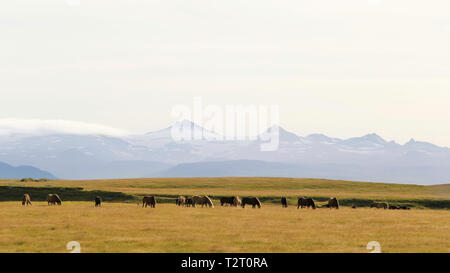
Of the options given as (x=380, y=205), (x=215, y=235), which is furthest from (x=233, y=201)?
(x=215, y=235)

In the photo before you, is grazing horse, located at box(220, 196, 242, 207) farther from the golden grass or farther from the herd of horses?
the golden grass

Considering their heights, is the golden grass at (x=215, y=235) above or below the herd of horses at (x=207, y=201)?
below

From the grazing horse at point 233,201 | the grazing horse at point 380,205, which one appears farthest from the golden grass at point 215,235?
the grazing horse at point 380,205

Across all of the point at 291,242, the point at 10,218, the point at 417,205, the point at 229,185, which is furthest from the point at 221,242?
the point at 229,185

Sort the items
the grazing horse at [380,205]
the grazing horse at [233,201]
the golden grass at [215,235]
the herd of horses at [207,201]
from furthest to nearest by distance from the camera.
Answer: the grazing horse at [380,205]
the grazing horse at [233,201]
the herd of horses at [207,201]
the golden grass at [215,235]

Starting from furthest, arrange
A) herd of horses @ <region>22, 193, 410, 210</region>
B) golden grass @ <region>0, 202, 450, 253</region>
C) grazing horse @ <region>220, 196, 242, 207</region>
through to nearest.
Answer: grazing horse @ <region>220, 196, 242, 207</region> → herd of horses @ <region>22, 193, 410, 210</region> → golden grass @ <region>0, 202, 450, 253</region>

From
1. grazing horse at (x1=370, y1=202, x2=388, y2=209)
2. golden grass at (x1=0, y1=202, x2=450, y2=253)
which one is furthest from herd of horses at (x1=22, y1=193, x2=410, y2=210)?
golden grass at (x1=0, y1=202, x2=450, y2=253)

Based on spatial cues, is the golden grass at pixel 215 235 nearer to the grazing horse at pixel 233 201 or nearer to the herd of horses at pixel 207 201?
the herd of horses at pixel 207 201

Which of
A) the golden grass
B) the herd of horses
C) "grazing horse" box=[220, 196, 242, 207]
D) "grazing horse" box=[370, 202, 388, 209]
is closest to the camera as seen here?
the golden grass

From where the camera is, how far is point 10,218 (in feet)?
135

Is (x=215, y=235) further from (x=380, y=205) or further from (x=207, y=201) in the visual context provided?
(x=380, y=205)
